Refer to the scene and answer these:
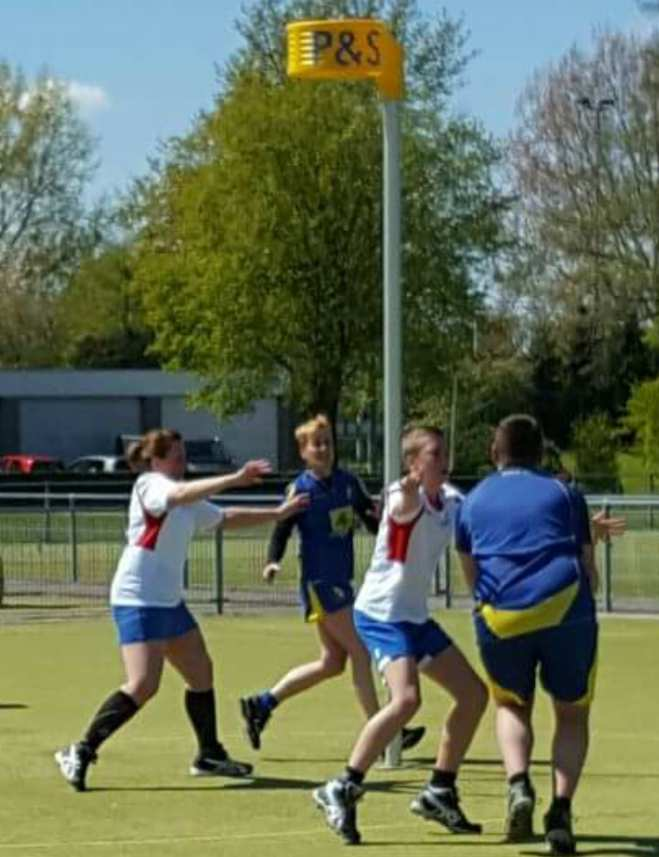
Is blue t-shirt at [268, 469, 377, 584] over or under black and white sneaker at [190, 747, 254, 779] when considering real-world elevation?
over

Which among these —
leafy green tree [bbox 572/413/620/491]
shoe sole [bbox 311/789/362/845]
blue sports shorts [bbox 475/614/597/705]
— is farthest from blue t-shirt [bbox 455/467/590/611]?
leafy green tree [bbox 572/413/620/491]

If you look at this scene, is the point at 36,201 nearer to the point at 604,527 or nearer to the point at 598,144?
the point at 598,144

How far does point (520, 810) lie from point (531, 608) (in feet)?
2.86

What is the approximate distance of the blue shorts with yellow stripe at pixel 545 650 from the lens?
33.9 feet

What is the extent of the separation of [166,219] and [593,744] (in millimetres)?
46769

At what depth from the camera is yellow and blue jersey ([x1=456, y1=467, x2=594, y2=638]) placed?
406 inches

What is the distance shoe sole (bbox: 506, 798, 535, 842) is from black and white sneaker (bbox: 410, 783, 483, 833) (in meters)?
0.36

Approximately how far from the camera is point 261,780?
1298 centimetres

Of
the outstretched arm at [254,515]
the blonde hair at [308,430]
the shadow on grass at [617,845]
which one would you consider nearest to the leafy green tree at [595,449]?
the blonde hair at [308,430]

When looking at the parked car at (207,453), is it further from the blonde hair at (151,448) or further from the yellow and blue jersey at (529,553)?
the yellow and blue jersey at (529,553)

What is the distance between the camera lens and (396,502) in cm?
1130

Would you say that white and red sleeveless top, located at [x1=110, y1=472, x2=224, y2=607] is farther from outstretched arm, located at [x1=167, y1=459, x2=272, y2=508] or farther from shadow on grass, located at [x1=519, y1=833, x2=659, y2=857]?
shadow on grass, located at [x1=519, y1=833, x2=659, y2=857]

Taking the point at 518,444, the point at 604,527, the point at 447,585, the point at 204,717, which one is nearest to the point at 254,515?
the point at 204,717

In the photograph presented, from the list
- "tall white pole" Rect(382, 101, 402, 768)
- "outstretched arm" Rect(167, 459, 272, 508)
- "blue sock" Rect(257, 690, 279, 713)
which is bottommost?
"blue sock" Rect(257, 690, 279, 713)
